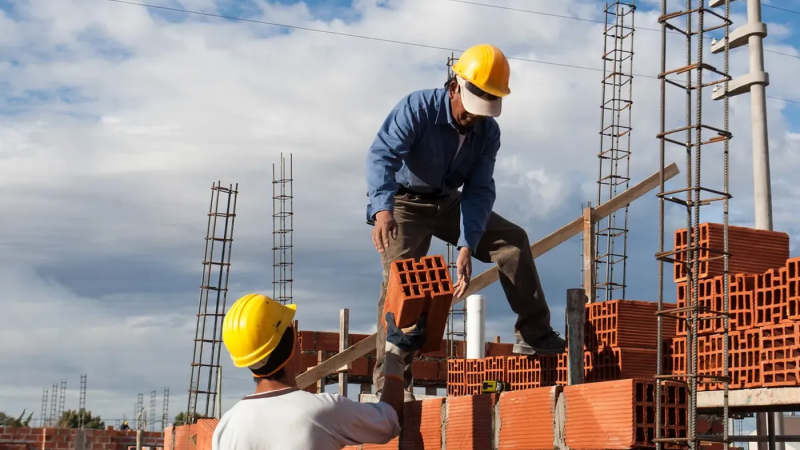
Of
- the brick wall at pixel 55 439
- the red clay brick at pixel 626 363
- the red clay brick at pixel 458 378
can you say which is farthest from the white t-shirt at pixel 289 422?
the brick wall at pixel 55 439

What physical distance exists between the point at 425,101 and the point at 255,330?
7.78ft

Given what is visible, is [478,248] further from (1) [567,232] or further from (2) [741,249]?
(1) [567,232]

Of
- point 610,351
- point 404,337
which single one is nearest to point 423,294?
point 404,337

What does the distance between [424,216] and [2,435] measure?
1798 cm

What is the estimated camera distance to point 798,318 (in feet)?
18.8

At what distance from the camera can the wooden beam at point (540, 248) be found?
7.82 m

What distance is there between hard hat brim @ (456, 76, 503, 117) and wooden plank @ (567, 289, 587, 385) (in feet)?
5.36

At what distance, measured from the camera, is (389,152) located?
5137 millimetres

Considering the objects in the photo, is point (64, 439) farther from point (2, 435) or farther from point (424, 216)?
point (424, 216)

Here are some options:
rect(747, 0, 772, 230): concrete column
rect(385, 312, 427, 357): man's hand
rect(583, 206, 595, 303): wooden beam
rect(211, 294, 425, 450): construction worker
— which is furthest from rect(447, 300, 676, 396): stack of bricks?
rect(747, 0, 772, 230): concrete column

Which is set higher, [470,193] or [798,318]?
[470,193]

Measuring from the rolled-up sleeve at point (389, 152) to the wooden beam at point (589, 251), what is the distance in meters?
3.65

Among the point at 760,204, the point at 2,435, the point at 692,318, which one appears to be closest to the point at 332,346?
the point at 760,204

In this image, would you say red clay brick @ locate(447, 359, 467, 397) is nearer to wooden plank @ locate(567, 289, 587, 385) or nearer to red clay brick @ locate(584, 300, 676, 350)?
red clay brick @ locate(584, 300, 676, 350)
